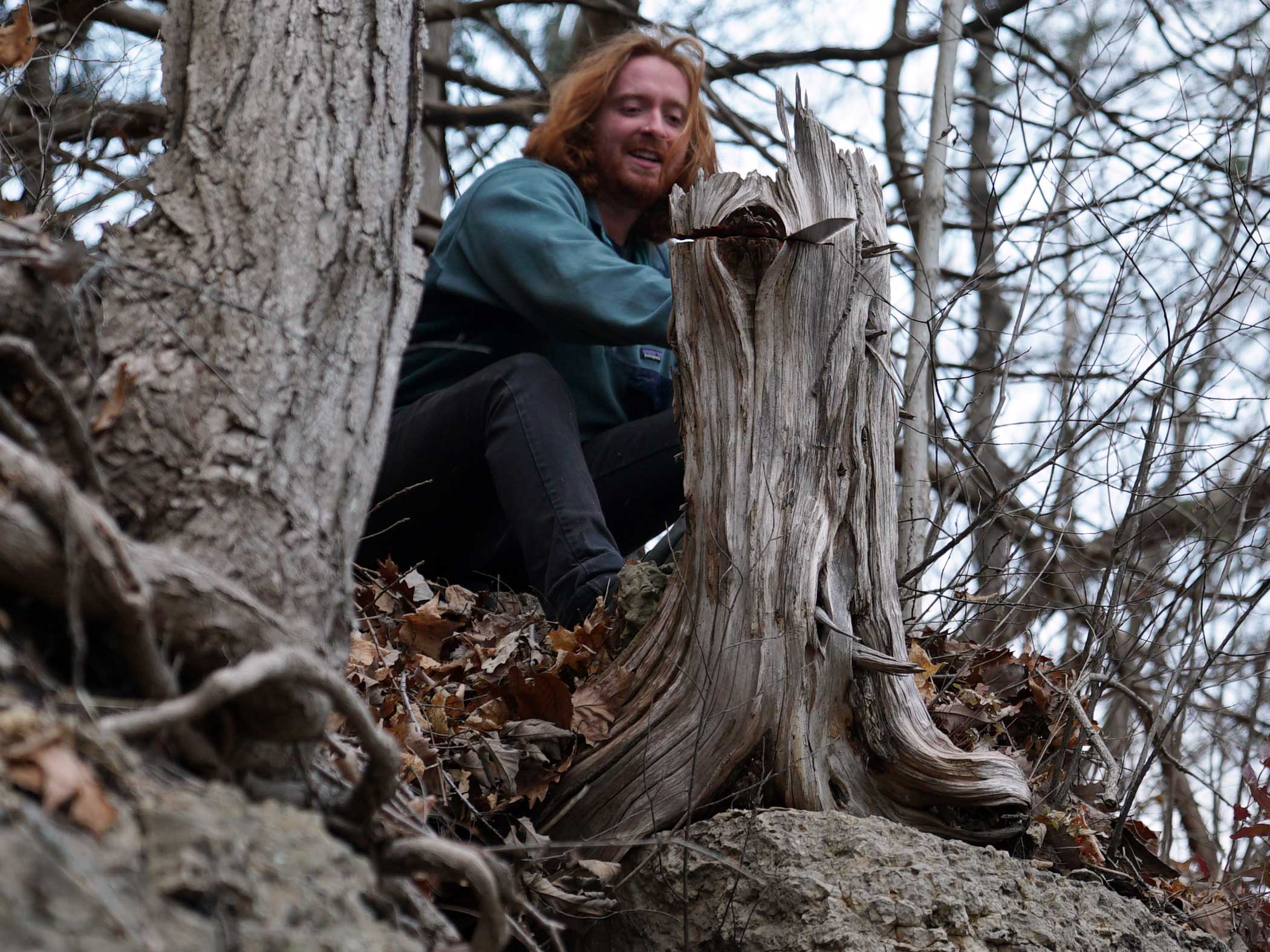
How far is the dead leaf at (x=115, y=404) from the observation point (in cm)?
153

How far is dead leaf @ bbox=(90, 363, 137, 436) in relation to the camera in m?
1.53

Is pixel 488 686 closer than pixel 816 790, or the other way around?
pixel 816 790

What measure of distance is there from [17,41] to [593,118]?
173cm

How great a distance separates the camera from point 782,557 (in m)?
2.57

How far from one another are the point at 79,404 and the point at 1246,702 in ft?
17.7

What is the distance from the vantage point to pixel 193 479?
60.2 inches

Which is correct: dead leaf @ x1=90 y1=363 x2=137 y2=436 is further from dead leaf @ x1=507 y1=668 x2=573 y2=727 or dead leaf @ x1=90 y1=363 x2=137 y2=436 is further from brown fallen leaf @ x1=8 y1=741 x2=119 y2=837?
dead leaf @ x1=507 y1=668 x2=573 y2=727

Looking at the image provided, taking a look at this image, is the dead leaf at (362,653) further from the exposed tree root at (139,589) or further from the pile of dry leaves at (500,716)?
the exposed tree root at (139,589)

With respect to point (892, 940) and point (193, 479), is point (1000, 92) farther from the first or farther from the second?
point (193, 479)

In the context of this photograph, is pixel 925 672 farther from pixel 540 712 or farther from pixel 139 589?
pixel 139 589

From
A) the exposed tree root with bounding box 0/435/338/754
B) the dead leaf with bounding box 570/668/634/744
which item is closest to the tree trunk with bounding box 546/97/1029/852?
the dead leaf with bounding box 570/668/634/744

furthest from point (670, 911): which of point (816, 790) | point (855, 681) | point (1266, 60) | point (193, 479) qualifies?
point (1266, 60)

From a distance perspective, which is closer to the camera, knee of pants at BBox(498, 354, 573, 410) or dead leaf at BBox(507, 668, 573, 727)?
dead leaf at BBox(507, 668, 573, 727)

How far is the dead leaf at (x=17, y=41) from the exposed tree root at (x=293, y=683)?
2.60 metres
